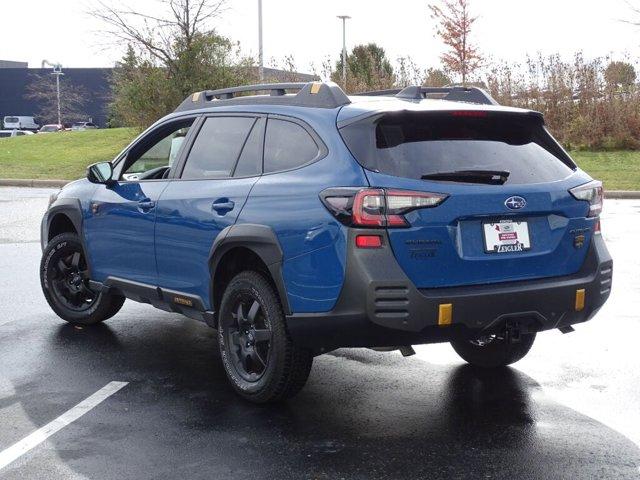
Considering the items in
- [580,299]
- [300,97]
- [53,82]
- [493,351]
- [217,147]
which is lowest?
[493,351]

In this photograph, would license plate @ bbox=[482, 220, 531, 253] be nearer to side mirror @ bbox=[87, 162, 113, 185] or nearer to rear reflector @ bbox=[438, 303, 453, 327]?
rear reflector @ bbox=[438, 303, 453, 327]

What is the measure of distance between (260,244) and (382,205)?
843 mm

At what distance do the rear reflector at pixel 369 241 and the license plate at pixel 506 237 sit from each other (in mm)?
582

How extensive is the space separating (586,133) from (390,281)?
23.0m

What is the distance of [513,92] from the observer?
2778 cm

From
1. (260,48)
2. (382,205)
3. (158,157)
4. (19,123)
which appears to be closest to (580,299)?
(382,205)

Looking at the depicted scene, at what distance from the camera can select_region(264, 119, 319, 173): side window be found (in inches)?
198

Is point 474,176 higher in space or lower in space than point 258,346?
higher

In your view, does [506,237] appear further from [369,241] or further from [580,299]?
[369,241]

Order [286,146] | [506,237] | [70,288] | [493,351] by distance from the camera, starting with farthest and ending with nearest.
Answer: [70,288]
[493,351]
[286,146]
[506,237]

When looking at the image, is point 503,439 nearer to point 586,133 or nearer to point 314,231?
point 314,231

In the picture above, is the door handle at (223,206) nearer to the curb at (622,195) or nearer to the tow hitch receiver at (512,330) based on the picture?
the tow hitch receiver at (512,330)

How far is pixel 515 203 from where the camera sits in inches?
185

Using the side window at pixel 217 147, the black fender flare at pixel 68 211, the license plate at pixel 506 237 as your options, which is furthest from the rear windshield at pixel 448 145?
the black fender flare at pixel 68 211
